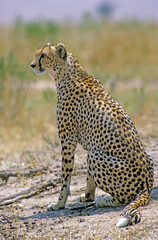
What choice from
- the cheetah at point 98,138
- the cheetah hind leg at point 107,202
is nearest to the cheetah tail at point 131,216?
the cheetah at point 98,138

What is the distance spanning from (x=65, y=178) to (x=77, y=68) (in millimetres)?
1211

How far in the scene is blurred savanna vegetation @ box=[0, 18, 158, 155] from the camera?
9303 millimetres

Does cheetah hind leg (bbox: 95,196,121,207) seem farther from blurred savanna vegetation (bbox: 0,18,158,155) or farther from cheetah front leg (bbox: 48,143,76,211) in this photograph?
blurred savanna vegetation (bbox: 0,18,158,155)

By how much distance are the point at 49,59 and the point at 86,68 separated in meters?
11.7

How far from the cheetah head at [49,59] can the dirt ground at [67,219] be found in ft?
4.77

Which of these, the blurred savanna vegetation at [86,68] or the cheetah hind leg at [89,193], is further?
the blurred savanna vegetation at [86,68]

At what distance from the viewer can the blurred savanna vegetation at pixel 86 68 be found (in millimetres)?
9303

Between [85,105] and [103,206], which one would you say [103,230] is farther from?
[85,105]

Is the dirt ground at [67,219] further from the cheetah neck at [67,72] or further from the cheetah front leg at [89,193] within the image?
the cheetah neck at [67,72]

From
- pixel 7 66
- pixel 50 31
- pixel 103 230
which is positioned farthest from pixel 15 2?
pixel 103 230

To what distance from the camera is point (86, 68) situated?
16344 millimetres

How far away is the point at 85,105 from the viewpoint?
449cm

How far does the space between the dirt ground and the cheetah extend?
0.36ft

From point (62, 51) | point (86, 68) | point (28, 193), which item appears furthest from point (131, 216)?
point (86, 68)
